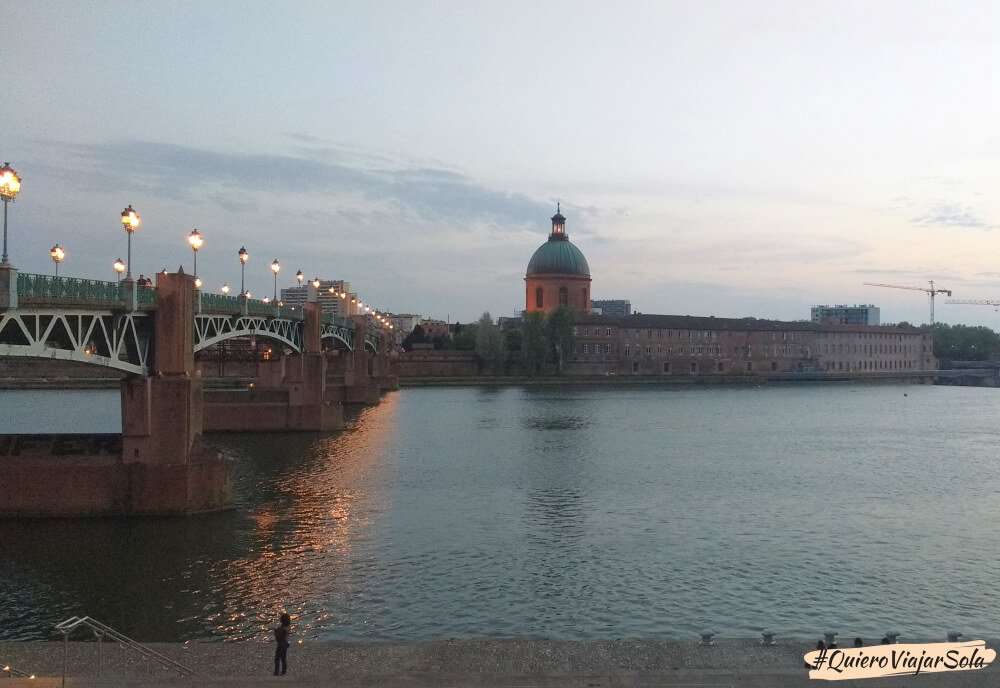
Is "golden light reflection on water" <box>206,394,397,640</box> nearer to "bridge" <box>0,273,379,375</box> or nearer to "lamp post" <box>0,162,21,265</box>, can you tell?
"bridge" <box>0,273,379,375</box>

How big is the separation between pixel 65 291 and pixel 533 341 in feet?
390

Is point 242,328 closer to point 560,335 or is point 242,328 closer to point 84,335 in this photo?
point 84,335

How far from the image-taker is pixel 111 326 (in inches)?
1331

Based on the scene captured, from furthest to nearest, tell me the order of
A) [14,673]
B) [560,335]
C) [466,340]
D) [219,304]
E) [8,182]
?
[466,340]
[560,335]
[219,304]
[8,182]
[14,673]

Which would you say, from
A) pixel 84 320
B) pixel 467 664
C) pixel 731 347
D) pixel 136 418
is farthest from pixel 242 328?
pixel 731 347

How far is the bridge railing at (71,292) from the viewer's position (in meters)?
27.7

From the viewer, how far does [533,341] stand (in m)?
147

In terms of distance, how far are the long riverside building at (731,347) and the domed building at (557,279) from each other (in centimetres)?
902

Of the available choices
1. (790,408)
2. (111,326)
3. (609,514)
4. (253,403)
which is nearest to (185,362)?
(111,326)

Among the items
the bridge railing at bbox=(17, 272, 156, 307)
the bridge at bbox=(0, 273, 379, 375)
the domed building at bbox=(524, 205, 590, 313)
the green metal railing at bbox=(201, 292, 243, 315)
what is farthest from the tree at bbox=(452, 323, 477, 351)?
the bridge railing at bbox=(17, 272, 156, 307)

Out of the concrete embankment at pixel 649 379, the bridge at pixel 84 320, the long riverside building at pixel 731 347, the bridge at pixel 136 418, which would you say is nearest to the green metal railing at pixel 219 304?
the bridge at pixel 84 320

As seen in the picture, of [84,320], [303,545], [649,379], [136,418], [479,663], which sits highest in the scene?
[84,320]

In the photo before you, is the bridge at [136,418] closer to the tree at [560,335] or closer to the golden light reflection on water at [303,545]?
the golden light reflection on water at [303,545]

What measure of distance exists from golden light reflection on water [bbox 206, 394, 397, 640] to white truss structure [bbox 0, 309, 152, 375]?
8.22 meters
